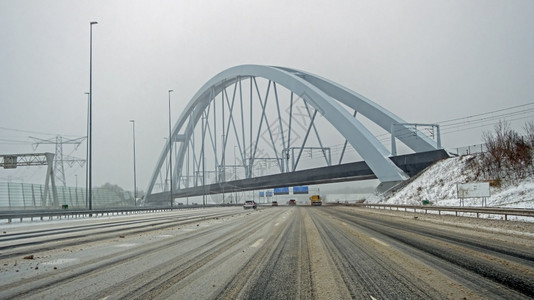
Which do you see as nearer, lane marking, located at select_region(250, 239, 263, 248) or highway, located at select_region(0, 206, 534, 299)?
highway, located at select_region(0, 206, 534, 299)

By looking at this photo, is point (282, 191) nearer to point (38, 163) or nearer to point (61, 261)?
point (38, 163)

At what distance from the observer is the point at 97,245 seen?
10.9m

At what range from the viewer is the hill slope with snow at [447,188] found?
29.1 m

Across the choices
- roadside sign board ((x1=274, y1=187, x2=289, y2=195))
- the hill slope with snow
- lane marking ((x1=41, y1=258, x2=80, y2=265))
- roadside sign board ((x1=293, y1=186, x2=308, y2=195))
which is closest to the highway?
lane marking ((x1=41, y1=258, x2=80, y2=265))

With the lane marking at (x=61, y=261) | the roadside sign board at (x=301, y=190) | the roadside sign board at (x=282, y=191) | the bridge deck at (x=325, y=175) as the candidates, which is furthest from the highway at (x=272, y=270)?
the roadside sign board at (x=282, y=191)

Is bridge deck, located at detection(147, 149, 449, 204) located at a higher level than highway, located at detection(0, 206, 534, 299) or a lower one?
higher

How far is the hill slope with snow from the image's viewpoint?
29094 mm

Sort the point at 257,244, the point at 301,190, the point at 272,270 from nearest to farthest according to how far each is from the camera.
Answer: the point at 272,270, the point at 257,244, the point at 301,190

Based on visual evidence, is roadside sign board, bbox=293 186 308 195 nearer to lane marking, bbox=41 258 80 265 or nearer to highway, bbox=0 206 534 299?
highway, bbox=0 206 534 299

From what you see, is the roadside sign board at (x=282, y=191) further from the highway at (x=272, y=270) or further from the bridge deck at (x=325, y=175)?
the highway at (x=272, y=270)

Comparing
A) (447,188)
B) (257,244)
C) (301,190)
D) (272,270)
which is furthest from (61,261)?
(301,190)

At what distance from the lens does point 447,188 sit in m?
37.2

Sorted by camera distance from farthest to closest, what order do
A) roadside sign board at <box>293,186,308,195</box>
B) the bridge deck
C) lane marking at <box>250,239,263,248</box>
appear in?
1. roadside sign board at <box>293,186,308,195</box>
2. the bridge deck
3. lane marking at <box>250,239,263,248</box>

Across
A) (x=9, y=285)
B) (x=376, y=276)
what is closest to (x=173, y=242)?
(x=9, y=285)
